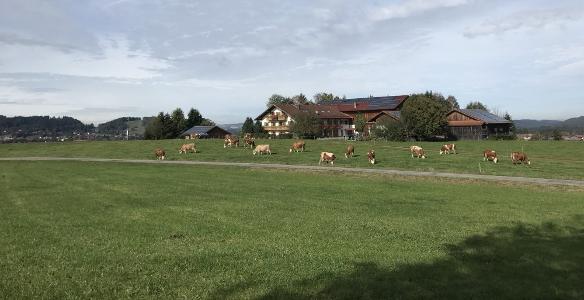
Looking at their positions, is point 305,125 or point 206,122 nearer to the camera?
point 305,125

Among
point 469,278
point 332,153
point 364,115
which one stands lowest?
point 469,278

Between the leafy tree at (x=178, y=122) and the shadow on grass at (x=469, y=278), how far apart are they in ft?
361

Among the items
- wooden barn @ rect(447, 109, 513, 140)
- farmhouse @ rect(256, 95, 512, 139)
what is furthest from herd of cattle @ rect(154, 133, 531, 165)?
wooden barn @ rect(447, 109, 513, 140)

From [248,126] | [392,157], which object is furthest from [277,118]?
[392,157]

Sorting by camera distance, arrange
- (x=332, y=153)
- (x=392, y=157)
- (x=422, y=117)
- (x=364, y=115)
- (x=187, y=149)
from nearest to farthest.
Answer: (x=392, y=157) → (x=332, y=153) → (x=187, y=149) → (x=422, y=117) → (x=364, y=115)

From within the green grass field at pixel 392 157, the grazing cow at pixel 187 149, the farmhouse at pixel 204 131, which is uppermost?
the farmhouse at pixel 204 131

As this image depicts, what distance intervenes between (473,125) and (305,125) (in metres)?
33.0

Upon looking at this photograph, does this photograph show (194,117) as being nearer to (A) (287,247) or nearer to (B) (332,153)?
(B) (332,153)

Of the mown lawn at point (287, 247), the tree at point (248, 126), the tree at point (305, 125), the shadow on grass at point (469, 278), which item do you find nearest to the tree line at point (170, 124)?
the tree at point (248, 126)

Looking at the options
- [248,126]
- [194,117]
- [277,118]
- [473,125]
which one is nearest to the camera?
[473,125]

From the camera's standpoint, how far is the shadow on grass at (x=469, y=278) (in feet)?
24.1

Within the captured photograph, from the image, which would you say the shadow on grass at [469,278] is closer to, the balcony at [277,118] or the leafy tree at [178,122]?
the balcony at [277,118]

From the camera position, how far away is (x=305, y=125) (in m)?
89.7

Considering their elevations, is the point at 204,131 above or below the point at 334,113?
below
